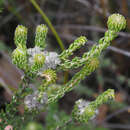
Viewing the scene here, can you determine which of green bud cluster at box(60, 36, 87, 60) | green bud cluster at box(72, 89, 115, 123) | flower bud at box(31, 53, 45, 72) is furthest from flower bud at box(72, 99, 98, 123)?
flower bud at box(31, 53, 45, 72)

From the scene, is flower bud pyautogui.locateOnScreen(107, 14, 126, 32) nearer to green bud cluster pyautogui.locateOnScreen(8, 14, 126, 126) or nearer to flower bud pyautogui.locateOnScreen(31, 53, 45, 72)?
green bud cluster pyautogui.locateOnScreen(8, 14, 126, 126)

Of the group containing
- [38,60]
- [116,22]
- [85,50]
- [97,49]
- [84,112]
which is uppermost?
[85,50]

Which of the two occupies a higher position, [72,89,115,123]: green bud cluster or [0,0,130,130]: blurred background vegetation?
[0,0,130,130]: blurred background vegetation

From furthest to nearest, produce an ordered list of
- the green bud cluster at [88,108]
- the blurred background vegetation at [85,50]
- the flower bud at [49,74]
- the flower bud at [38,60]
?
1. the blurred background vegetation at [85,50]
2. the green bud cluster at [88,108]
3. the flower bud at [49,74]
4. the flower bud at [38,60]

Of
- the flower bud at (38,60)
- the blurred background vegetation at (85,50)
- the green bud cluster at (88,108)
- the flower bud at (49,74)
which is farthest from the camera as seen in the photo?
the blurred background vegetation at (85,50)

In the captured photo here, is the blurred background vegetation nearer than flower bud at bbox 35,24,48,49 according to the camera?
No

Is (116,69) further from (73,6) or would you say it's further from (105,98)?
(105,98)

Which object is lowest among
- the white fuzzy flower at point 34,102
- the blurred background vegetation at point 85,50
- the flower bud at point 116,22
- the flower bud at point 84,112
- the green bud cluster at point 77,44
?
the flower bud at point 84,112

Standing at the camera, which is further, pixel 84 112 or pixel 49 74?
pixel 84 112

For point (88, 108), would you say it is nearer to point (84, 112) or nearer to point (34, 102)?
point (84, 112)

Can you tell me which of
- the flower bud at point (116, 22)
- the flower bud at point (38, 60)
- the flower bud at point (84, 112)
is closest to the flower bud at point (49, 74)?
the flower bud at point (38, 60)

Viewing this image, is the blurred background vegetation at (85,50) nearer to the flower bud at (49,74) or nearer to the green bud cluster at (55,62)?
the green bud cluster at (55,62)

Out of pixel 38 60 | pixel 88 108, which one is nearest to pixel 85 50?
pixel 88 108
